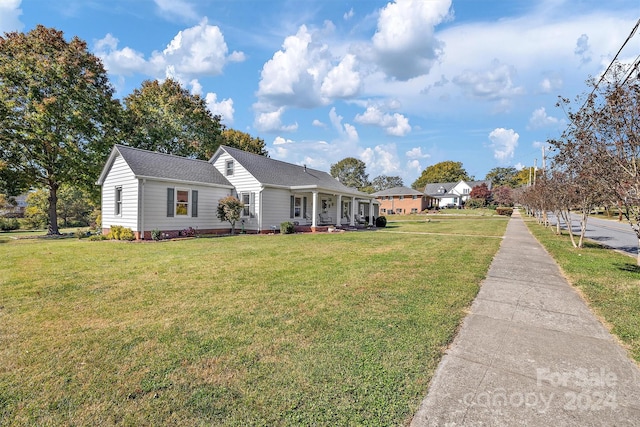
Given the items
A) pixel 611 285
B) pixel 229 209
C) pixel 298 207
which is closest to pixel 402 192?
pixel 298 207

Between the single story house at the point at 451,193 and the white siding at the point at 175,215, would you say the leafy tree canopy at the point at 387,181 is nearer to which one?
the single story house at the point at 451,193

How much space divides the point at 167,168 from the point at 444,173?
9055cm

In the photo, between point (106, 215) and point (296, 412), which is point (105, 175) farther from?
point (296, 412)

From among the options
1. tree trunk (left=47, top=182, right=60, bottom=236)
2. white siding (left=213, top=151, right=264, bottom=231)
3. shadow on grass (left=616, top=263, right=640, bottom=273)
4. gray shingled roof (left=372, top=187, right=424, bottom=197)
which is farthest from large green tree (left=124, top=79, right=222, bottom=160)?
gray shingled roof (left=372, top=187, right=424, bottom=197)

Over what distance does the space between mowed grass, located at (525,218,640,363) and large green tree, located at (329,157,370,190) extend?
74689 mm

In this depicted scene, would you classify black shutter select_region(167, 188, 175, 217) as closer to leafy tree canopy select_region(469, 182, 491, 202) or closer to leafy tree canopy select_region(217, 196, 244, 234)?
leafy tree canopy select_region(217, 196, 244, 234)

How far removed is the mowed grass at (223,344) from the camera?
2457 millimetres

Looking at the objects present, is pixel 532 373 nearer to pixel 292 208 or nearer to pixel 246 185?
pixel 246 185

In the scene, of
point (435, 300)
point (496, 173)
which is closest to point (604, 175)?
point (435, 300)

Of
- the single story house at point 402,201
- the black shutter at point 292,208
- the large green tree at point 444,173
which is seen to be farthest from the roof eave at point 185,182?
the large green tree at point 444,173

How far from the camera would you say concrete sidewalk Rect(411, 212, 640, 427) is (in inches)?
95.7

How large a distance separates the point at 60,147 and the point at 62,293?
1842 cm

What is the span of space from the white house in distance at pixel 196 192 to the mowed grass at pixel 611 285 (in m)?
12.9

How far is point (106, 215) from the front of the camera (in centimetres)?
1688
